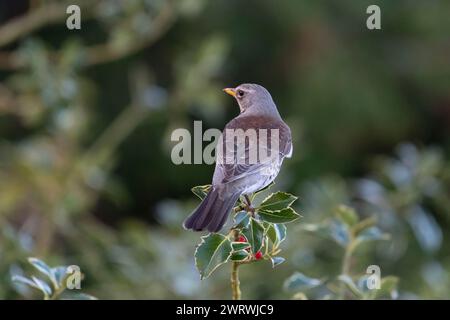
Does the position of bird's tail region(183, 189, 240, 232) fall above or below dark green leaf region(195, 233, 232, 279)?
above

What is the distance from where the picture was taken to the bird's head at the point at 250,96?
1518 millimetres

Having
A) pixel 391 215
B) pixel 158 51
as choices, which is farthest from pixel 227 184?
pixel 158 51

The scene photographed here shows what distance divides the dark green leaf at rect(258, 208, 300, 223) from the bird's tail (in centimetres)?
5

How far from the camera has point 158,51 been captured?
480 cm

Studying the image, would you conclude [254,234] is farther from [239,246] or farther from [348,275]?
[348,275]

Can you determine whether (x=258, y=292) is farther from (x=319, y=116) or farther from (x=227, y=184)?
(x=319, y=116)

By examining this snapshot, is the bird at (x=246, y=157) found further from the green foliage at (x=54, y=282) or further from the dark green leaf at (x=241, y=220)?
the green foliage at (x=54, y=282)

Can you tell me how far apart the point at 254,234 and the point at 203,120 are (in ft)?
11.0

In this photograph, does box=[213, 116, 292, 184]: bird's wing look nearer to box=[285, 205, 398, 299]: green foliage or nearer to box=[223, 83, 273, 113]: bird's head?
box=[223, 83, 273, 113]: bird's head

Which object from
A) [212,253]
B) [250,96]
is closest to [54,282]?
[212,253]

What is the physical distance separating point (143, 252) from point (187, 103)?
19.5 inches

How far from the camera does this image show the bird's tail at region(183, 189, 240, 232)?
1.22m

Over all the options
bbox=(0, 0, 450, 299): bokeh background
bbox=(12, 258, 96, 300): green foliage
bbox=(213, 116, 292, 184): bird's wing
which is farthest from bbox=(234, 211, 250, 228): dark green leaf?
bbox=(0, 0, 450, 299): bokeh background

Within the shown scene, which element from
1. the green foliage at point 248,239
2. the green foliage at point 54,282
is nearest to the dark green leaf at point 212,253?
the green foliage at point 248,239
